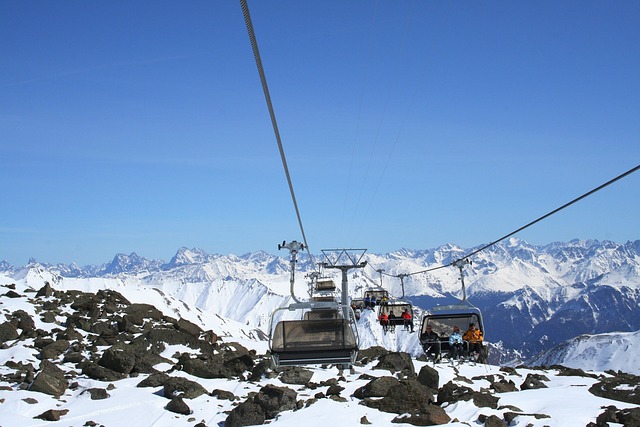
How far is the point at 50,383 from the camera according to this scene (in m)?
28.1

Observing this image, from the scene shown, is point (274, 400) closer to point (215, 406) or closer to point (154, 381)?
point (215, 406)

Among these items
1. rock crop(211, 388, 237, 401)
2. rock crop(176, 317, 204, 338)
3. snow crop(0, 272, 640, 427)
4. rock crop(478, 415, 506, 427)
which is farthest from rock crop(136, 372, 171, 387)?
rock crop(478, 415, 506, 427)

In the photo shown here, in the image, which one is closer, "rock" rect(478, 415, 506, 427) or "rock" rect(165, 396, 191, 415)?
"rock" rect(478, 415, 506, 427)

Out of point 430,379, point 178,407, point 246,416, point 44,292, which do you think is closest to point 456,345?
point 430,379

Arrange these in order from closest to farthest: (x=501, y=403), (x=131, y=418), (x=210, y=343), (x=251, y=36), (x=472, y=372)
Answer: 1. (x=251, y=36)
2. (x=131, y=418)
3. (x=501, y=403)
4. (x=472, y=372)
5. (x=210, y=343)

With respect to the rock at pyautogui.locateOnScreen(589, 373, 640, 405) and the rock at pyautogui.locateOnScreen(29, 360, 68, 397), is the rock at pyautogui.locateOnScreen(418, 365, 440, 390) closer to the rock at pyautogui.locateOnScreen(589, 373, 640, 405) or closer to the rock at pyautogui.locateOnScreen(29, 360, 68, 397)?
the rock at pyautogui.locateOnScreen(589, 373, 640, 405)

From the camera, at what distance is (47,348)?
33.9m

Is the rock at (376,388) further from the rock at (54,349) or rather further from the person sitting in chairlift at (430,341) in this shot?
the rock at (54,349)

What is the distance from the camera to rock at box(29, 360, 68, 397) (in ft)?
91.0

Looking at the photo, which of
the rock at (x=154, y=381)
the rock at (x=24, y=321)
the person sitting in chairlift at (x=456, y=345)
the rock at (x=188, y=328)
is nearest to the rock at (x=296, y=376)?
the rock at (x=154, y=381)

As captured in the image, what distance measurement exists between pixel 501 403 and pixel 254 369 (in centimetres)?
1365

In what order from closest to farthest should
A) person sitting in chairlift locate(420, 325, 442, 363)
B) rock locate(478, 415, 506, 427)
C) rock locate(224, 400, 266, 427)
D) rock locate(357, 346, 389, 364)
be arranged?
rock locate(478, 415, 506, 427) → rock locate(224, 400, 266, 427) → person sitting in chairlift locate(420, 325, 442, 363) → rock locate(357, 346, 389, 364)

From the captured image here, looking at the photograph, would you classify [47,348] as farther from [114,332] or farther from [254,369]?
[254,369]

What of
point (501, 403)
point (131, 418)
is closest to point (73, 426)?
point (131, 418)
